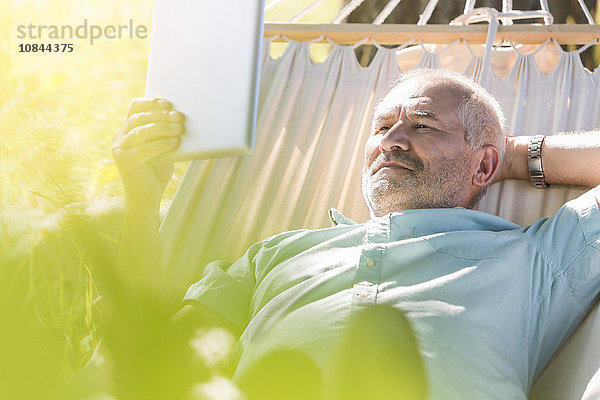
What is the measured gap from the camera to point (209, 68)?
0.95 m

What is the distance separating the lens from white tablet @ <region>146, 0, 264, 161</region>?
0.89 m

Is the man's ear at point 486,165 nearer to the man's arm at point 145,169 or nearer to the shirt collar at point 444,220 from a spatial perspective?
the shirt collar at point 444,220

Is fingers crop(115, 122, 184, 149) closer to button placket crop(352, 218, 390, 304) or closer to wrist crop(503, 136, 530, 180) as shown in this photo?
button placket crop(352, 218, 390, 304)

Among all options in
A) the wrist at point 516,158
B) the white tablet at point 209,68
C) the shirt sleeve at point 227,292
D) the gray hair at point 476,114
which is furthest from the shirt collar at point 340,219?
the white tablet at point 209,68

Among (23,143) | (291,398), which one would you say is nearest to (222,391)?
(291,398)

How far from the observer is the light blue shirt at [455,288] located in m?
1.38

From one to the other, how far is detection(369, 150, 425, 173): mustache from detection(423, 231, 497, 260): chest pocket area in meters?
0.26

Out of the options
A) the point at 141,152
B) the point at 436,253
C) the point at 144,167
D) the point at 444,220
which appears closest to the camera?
the point at 141,152

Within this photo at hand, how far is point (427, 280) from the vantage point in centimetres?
154

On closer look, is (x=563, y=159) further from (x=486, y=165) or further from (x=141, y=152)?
(x=141, y=152)

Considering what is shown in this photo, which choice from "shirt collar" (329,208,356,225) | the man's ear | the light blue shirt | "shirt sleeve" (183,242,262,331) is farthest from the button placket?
the man's ear

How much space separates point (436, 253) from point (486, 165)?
1.62 feet

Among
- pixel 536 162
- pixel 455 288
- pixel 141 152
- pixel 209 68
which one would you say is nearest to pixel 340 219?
pixel 455 288

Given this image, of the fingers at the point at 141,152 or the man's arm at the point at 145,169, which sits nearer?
the man's arm at the point at 145,169
